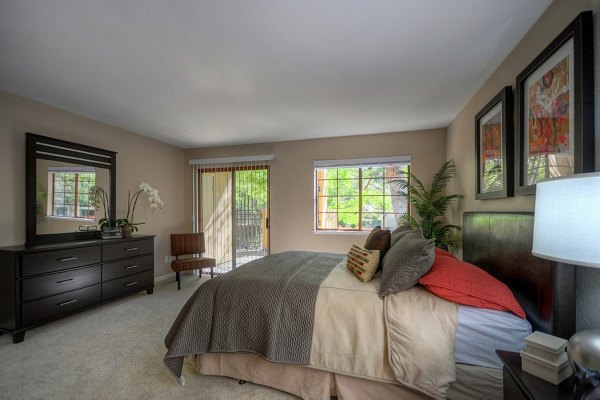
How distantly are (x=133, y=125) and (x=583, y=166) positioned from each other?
4.47 meters

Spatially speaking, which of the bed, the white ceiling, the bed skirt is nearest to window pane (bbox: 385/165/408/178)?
the white ceiling

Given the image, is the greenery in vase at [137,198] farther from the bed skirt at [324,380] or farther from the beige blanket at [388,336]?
the beige blanket at [388,336]

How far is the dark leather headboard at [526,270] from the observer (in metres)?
1.13

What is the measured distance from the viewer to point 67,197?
3111 mm

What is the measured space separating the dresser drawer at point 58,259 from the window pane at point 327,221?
3.02m

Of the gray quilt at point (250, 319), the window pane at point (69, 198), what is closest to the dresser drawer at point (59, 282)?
the window pane at point (69, 198)

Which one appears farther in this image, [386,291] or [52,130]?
[52,130]

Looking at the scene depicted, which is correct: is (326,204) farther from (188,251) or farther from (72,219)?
(72,219)

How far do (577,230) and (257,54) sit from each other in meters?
2.00

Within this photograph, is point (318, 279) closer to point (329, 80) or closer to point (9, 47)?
point (329, 80)

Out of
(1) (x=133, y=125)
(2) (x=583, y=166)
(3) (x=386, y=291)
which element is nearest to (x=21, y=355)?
(1) (x=133, y=125)

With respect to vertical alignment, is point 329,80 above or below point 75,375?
above

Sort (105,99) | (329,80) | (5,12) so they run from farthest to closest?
(105,99) → (329,80) → (5,12)

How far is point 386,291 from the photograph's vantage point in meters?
1.57
